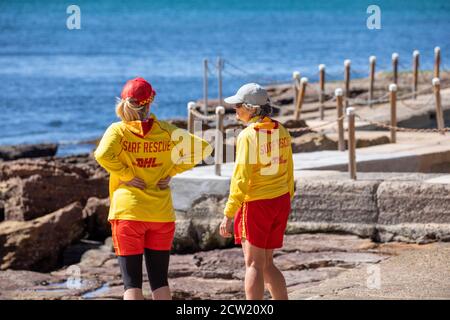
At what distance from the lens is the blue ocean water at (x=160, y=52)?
1622 inches

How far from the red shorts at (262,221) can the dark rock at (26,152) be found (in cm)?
1739

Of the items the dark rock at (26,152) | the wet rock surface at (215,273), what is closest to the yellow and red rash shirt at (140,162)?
the wet rock surface at (215,273)

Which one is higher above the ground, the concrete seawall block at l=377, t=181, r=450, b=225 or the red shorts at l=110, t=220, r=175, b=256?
the red shorts at l=110, t=220, r=175, b=256

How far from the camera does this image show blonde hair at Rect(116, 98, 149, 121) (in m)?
7.46

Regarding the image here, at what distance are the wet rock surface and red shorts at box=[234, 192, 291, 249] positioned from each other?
2.53m

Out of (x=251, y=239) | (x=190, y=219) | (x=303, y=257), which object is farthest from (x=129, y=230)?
(x=190, y=219)

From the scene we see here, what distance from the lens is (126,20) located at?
12475cm

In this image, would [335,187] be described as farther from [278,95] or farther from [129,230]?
[278,95]

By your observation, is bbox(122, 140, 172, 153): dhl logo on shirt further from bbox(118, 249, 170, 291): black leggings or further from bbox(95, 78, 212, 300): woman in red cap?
bbox(118, 249, 170, 291): black leggings

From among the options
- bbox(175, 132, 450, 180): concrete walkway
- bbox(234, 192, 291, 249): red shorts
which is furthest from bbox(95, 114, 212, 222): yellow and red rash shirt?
bbox(175, 132, 450, 180): concrete walkway

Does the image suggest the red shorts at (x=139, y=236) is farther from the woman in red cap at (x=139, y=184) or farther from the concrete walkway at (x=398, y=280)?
the concrete walkway at (x=398, y=280)

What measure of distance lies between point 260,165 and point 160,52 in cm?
6483

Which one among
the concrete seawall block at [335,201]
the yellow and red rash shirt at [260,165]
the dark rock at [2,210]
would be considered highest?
the yellow and red rash shirt at [260,165]

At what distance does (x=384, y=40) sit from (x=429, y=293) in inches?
2969
